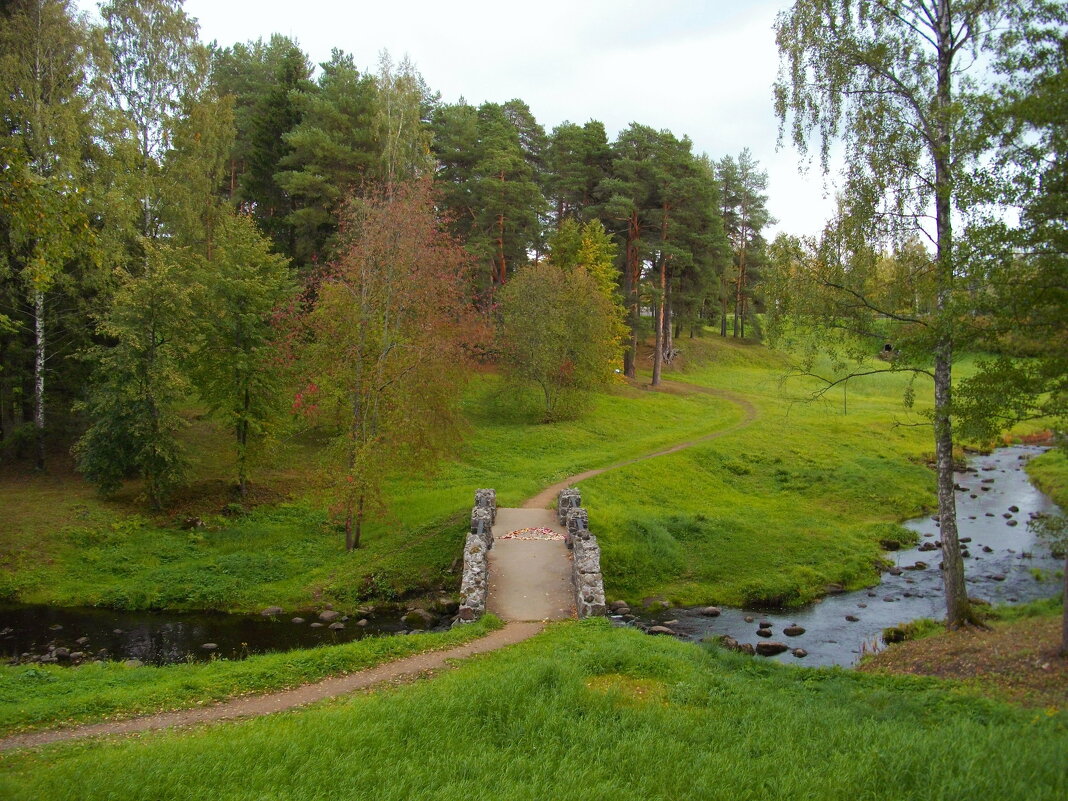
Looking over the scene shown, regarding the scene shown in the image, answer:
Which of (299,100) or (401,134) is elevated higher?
(299,100)

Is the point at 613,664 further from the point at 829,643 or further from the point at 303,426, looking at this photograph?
the point at 303,426

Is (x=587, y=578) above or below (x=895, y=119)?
below

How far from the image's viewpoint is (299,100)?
130ft

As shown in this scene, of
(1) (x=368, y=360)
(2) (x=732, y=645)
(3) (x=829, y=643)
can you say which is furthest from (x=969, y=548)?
(1) (x=368, y=360)

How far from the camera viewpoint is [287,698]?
40.5ft

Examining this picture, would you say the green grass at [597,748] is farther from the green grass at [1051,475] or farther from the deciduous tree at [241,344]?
the green grass at [1051,475]

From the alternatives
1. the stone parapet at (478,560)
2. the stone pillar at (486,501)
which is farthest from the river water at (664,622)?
the stone pillar at (486,501)

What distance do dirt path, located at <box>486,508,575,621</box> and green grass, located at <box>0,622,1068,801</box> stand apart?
5.58 metres

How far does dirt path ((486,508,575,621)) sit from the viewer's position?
17.3 metres

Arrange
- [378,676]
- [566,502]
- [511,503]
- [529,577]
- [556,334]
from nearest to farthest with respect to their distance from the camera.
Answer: [378,676], [529,577], [566,502], [511,503], [556,334]

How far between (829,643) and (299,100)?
3803 cm

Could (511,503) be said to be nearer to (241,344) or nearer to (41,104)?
(241,344)

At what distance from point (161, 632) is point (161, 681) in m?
6.70

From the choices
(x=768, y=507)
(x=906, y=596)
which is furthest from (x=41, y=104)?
(x=906, y=596)
